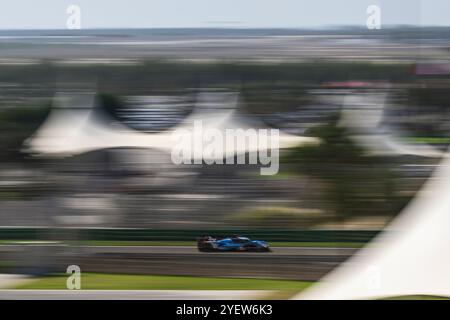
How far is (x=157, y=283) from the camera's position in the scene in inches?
97.5

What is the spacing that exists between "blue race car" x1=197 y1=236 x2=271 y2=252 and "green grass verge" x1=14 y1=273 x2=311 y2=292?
0.39 feet

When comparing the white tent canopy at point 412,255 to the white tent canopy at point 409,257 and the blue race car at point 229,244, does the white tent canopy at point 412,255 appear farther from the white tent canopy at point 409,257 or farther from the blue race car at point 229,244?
the blue race car at point 229,244

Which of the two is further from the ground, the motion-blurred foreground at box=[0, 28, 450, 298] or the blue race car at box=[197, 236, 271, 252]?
the motion-blurred foreground at box=[0, 28, 450, 298]

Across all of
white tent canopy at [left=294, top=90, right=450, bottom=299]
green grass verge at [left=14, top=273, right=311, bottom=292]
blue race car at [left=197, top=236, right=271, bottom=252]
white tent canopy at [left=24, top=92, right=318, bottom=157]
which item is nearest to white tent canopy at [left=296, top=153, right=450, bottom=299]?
white tent canopy at [left=294, top=90, right=450, bottom=299]

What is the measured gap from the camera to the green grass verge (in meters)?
2.45

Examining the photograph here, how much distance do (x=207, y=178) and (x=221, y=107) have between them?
291 millimetres

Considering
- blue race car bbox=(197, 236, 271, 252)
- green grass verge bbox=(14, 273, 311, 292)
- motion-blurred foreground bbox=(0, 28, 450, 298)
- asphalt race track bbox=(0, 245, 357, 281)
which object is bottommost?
green grass verge bbox=(14, 273, 311, 292)

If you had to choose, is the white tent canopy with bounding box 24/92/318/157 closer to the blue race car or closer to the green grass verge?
the blue race car

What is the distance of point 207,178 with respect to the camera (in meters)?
2.50

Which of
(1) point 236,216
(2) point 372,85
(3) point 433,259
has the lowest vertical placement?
(3) point 433,259

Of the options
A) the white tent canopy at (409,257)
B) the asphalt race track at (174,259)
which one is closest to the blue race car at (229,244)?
the asphalt race track at (174,259)

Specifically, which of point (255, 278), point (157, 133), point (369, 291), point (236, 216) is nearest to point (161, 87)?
point (157, 133)

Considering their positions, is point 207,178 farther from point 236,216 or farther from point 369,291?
point 369,291

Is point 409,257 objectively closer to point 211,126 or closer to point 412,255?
point 412,255
